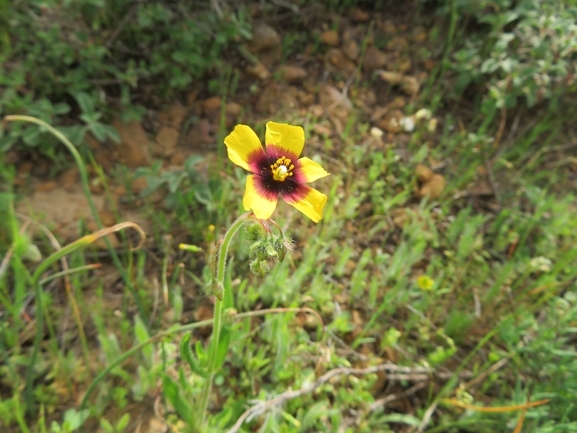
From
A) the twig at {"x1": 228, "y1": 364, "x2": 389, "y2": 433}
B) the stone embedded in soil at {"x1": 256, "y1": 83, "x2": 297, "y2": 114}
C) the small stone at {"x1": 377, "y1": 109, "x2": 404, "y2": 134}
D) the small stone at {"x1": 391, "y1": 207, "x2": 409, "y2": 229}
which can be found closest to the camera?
the twig at {"x1": 228, "y1": 364, "x2": 389, "y2": 433}

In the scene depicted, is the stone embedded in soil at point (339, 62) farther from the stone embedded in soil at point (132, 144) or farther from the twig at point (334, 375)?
the twig at point (334, 375)

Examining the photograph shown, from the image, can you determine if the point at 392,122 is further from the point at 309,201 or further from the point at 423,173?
the point at 309,201

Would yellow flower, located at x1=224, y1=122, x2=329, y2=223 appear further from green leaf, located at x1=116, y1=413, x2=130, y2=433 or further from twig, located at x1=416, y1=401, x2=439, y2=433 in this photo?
twig, located at x1=416, y1=401, x2=439, y2=433

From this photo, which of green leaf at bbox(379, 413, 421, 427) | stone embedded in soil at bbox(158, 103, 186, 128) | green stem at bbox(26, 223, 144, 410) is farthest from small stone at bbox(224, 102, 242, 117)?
green leaf at bbox(379, 413, 421, 427)

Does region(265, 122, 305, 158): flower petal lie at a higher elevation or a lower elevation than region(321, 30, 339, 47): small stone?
lower

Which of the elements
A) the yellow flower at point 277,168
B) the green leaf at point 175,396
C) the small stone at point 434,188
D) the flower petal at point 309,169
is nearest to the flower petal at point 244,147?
the yellow flower at point 277,168

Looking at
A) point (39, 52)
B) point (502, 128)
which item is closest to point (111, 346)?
point (39, 52)

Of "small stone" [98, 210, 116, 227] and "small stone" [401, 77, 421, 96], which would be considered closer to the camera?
"small stone" [98, 210, 116, 227]

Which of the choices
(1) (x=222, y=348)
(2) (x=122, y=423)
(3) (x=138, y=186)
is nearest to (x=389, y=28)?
(3) (x=138, y=186)
